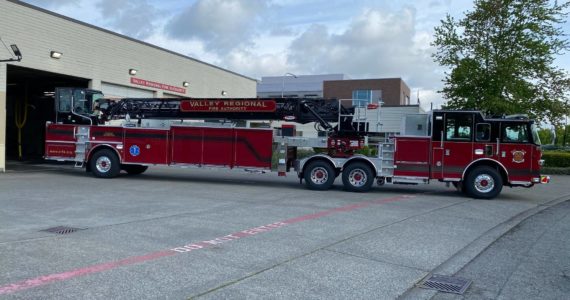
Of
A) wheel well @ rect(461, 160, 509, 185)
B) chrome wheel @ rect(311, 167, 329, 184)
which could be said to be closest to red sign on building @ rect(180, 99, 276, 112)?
chrome wheel @ rect(311, 167, 329, 184)

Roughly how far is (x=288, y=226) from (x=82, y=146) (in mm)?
11876

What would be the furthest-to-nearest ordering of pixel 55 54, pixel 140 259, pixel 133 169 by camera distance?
pixel 55 54, pixel 133 169, pixel 140 259

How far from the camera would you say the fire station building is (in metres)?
19.2

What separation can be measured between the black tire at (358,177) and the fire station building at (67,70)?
12.9 meters

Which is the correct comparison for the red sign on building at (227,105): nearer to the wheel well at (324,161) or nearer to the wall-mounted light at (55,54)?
the wheel well at (324,161)

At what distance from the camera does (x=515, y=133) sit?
48.1ft

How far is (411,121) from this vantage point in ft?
51.5

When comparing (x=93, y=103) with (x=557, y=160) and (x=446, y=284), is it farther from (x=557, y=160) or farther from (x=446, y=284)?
(x=557, y=160)

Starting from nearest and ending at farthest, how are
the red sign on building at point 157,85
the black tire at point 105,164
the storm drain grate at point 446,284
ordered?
1. the storm drain grate at point 446,284
2. the black tire at point 105,164
3. the red sign on building at point 157,85

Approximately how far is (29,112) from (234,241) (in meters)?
25.6

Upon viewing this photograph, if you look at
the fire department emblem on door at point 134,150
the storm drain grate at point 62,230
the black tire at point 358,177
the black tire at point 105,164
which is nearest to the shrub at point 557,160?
the black tire at point 358,177

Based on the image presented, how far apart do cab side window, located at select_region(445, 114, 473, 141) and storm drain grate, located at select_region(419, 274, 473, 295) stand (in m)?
9.67

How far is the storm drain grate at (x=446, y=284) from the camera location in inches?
218

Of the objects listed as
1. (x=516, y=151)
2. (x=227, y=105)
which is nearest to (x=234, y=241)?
(x=227, y=105)
